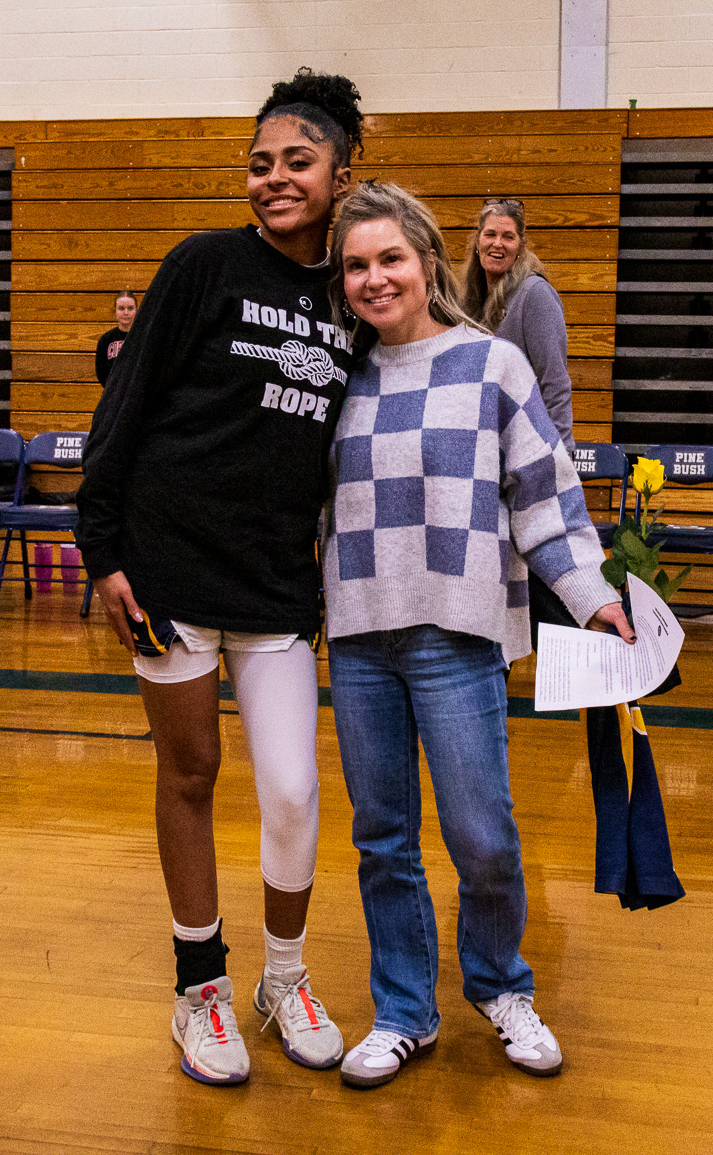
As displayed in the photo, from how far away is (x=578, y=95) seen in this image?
18.9ft

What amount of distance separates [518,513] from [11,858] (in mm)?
1476

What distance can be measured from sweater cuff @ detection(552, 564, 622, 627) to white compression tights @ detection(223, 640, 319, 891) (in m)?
0.40

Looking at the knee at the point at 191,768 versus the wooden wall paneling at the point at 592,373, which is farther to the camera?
the wooden wall paneling at the point at 592,373

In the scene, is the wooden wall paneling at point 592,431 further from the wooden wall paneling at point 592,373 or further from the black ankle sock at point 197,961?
the black ankle sock at point 197,961

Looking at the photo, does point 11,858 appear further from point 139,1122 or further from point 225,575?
point 225,575

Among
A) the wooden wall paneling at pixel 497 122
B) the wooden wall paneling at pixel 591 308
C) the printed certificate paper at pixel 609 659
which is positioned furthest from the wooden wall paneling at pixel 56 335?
the printed certificate paper at pixel 609 659

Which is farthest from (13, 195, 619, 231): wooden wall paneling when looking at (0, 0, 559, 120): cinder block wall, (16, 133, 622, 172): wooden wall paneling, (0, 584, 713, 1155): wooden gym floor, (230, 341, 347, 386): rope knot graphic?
(230, 341, 347, 386): rope knot graphic

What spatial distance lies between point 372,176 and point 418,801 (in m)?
5.26

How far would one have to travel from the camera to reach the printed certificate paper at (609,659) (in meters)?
1.37

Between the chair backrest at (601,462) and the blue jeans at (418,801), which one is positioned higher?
the chair backrest at (601,462)

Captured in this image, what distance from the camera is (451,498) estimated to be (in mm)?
1404

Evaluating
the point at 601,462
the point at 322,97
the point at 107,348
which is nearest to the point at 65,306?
the point at 107,348

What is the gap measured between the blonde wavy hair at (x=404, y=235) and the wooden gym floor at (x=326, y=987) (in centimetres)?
110

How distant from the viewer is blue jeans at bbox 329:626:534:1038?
4.69 feet
